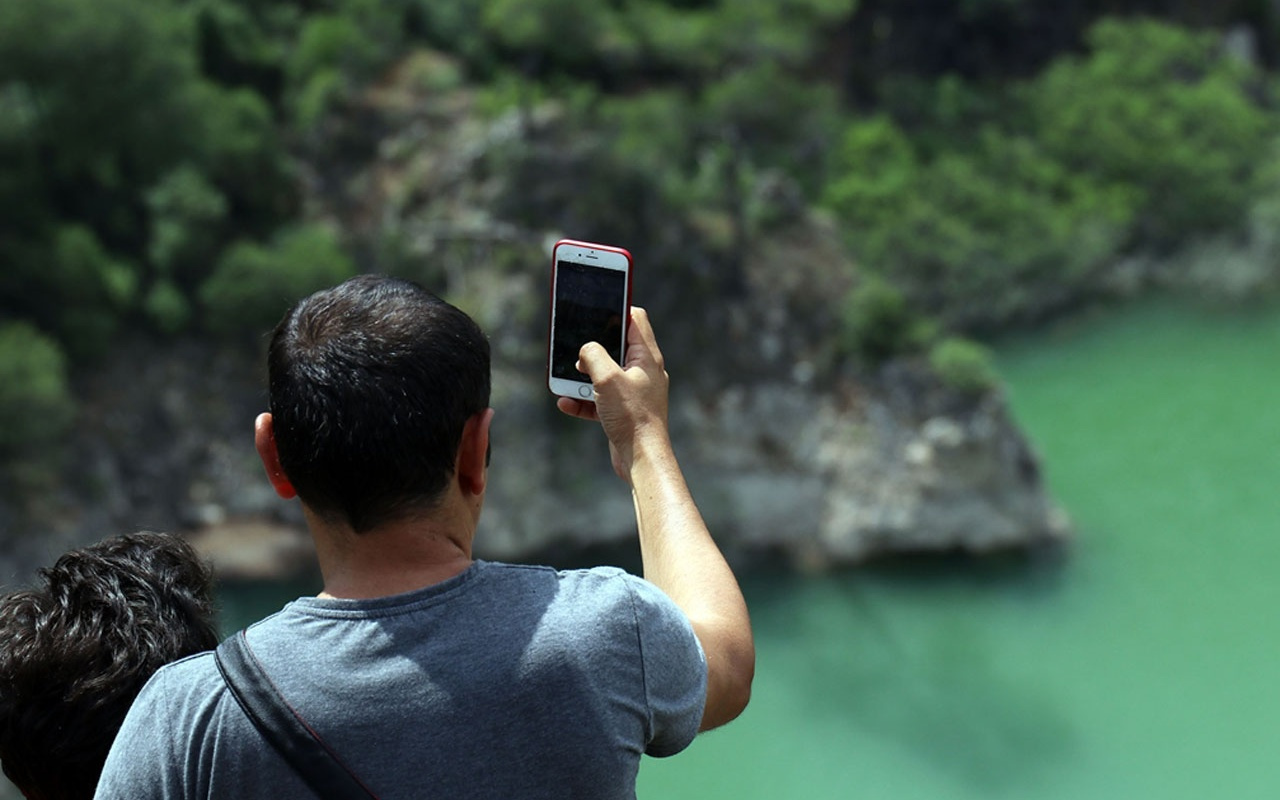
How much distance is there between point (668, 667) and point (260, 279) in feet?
28.5

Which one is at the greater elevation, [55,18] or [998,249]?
[55,18]

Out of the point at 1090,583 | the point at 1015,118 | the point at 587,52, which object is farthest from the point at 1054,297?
the point at 587,52

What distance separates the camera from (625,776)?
1.02 m

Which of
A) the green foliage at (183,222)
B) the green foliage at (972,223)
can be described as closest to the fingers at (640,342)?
the green foliage at (183,222)

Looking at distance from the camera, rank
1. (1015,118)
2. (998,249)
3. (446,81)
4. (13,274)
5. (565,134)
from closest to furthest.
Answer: (13,274) < (565,134) < (446,81) < (998,249) < (1015,118)

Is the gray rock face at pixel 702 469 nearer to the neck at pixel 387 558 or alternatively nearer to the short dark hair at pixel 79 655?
the short dark hair at pixel 79 655

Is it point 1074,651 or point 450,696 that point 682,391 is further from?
point 450,696

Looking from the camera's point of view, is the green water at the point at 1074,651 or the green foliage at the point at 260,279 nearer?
the green water at the point at 1074,651

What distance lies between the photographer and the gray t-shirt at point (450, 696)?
37.7 inches

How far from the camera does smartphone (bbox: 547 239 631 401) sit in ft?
4.47

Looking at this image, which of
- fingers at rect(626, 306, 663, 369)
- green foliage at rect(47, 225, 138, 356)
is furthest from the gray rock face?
fingers at rect(626, 306, 663, 369)

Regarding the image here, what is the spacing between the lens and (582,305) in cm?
140

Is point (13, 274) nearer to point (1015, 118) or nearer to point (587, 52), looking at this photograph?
point (587, 52)

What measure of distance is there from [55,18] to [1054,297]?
831cm
